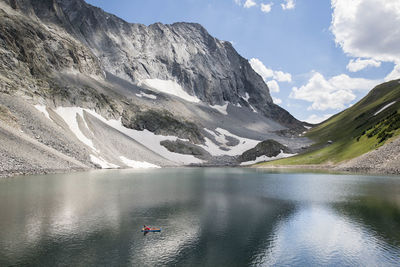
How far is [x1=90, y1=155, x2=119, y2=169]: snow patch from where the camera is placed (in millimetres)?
88525

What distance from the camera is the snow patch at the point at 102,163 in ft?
290

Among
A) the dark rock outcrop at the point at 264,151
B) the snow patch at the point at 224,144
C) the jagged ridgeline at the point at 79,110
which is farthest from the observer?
the snow patch at the point at 224,144

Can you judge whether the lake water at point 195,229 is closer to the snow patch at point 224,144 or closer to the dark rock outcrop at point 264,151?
the dark rock outcrop at point 264,151

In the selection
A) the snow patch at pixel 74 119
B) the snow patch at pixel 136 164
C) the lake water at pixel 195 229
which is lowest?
the lake water at pixel 195 229

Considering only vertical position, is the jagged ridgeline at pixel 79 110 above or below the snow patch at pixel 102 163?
above

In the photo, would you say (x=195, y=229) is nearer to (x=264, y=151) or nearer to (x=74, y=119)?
(x=74, y=119)

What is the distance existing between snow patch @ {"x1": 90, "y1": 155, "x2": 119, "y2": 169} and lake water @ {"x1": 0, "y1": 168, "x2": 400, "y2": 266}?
154 feet

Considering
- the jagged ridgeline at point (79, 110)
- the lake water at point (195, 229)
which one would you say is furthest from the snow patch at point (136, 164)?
the lake water at point (195, 229)

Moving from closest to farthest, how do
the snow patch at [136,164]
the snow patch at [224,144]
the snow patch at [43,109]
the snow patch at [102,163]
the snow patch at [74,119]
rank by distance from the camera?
the snow patch at [102,163]
the snow patch at [43,109]
the snow patch at [74,119]
the snow patch at [136,164]
the snow patch at [224,144]

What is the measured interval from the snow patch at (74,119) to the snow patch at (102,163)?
6.07 metres

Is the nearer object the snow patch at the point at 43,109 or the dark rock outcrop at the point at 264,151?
the snow patch at the point at 43,109

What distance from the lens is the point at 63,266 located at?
665 inches

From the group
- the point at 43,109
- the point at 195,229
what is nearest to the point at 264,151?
the point at 43,109

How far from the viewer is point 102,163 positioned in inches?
3585
